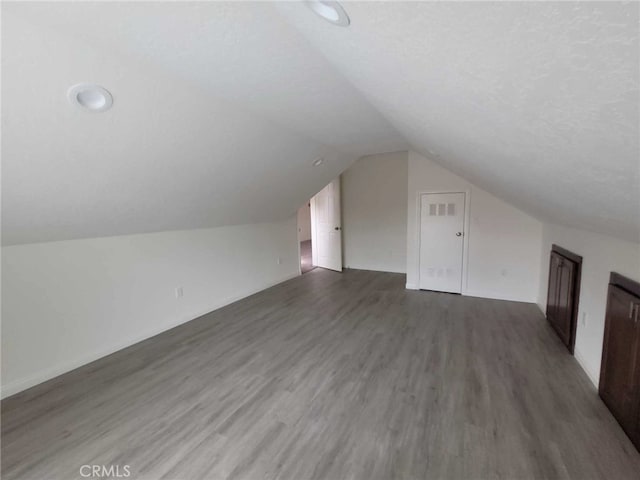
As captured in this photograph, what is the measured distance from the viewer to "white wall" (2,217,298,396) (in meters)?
2.27

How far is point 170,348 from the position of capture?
2.93 metres

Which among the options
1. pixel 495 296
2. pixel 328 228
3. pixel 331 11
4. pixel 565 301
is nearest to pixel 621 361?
pixel 565 301

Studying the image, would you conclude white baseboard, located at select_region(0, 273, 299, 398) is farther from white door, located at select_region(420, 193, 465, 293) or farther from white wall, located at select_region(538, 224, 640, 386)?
white wall, located at select_region(538, 224, 640, 386)

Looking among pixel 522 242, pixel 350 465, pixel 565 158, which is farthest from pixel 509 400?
pixel 522 242

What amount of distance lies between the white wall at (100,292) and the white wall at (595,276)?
4.06 m

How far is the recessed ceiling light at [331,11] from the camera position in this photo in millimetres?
880

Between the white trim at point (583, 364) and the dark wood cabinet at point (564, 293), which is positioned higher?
the dark wood cabinet at point (564, 293)

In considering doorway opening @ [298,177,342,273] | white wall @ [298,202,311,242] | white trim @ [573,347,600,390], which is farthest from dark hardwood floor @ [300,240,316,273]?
white trim @ [573,347,600,390]

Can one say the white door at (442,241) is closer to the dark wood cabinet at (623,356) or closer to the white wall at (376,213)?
the white wall at (376,213)

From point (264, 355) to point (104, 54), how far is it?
8.35 feet

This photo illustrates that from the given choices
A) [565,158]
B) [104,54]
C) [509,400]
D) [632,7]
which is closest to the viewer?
[632,7]

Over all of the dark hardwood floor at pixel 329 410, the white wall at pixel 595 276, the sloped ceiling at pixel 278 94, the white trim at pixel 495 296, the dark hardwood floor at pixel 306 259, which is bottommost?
the dark hardwood floor at pixel 329 410

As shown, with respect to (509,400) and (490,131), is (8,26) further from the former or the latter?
(509,400)

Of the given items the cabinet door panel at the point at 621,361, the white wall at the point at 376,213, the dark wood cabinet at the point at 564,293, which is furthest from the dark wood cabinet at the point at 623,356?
the white wall at the point at 376,213
